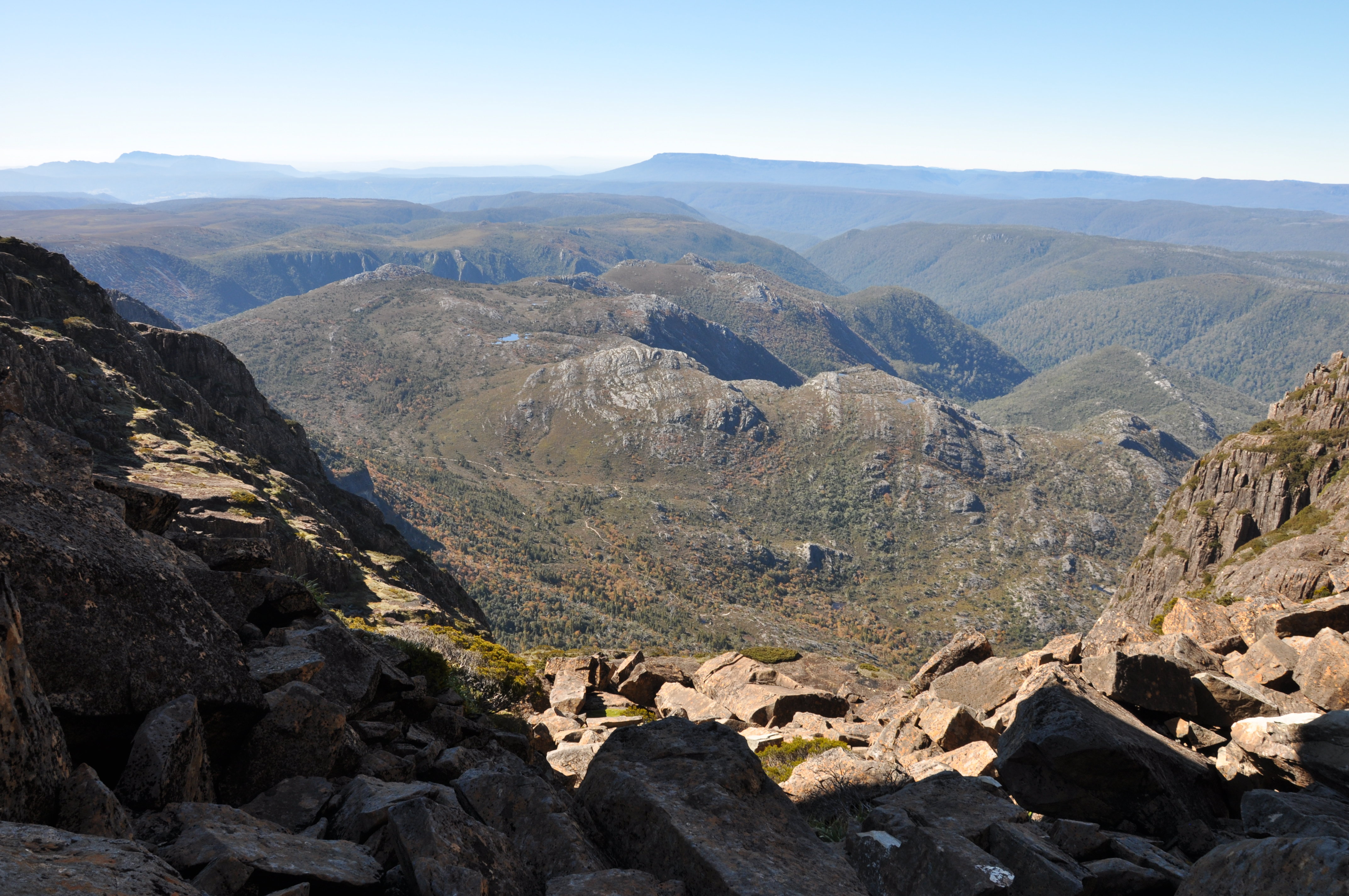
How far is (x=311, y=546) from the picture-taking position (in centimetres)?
3731

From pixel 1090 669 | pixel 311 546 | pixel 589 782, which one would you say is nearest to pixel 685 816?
pixel 589 782

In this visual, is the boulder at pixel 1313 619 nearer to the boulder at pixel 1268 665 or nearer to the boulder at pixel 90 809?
the boulder at pixel 1268 665

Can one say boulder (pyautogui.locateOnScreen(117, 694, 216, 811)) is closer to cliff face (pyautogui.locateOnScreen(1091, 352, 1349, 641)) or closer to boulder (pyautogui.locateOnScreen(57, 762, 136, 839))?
boulder (pyautogui.locateOnScreen(57, 762, 136, 839))

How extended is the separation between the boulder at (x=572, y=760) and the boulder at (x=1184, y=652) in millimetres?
14789

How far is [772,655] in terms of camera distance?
4459 cm

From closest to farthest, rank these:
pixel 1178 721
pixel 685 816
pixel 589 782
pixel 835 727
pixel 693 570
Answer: pixel 685 816, pixel 589 782, pixel 1178 721, pixel 835 727, pixel 693 570

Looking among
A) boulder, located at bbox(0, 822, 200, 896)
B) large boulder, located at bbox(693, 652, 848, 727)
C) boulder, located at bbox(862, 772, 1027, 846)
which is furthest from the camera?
large boulder, located at bbox(693, 652, 848, 727)

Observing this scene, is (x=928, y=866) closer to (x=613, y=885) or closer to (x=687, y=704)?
(x=613, y=885)

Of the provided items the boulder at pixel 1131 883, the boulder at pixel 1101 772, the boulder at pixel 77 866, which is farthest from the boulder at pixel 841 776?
the boulder at pixel 77 866

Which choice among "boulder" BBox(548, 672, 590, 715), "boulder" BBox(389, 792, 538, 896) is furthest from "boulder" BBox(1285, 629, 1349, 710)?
"boulder" BBox(548, 672, 590, 715)

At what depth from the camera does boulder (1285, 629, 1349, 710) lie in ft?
55.4

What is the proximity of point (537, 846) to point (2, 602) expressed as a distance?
6688mm

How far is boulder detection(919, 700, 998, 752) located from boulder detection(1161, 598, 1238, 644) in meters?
9.16

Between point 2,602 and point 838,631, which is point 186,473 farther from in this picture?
point 838,631
